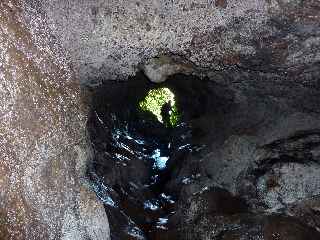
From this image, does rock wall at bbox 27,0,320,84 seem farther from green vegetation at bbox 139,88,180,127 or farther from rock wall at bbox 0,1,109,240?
green vegetation at bbox 139,88,180,127

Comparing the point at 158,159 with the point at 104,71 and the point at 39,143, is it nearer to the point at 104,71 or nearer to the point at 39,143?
the point at 104,71

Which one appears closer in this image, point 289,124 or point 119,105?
point 289,124

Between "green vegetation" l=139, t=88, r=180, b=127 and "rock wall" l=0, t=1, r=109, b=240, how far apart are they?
2504mm

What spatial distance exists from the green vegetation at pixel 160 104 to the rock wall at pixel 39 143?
8.21 feet

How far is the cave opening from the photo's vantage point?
348 centimetres

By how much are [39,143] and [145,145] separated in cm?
317

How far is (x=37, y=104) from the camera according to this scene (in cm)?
229

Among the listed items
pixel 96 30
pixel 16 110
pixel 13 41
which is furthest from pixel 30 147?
pixel 96 30

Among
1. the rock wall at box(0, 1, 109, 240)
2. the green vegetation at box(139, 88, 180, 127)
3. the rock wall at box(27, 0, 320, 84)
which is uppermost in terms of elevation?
the green vegetation at box(139, 88, 180, 127)

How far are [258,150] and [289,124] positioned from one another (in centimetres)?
38

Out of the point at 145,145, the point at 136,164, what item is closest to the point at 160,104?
the point at 145,145

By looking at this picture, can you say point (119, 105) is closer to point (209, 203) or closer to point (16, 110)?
point (209, 203)

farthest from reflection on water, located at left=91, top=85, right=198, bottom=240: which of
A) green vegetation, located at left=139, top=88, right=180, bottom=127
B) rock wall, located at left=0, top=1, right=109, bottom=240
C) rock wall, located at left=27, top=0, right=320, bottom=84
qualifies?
rock wall, located at left=27, top=0, right=320, bottom=84

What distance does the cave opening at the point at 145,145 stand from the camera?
11.4 feet
